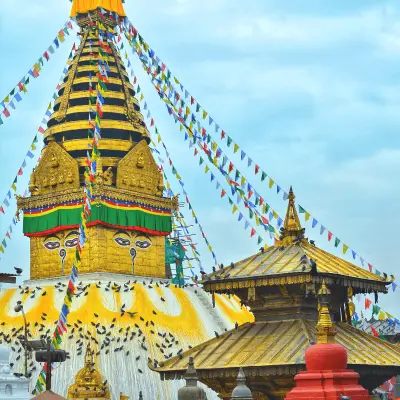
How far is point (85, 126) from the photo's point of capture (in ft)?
105

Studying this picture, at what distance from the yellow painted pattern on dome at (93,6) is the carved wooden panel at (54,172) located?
17.5 feet

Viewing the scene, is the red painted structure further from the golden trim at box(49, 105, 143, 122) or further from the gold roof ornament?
the golden trim at box(49, 105, 143, 122)

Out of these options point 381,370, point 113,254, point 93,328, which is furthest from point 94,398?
point 113,254

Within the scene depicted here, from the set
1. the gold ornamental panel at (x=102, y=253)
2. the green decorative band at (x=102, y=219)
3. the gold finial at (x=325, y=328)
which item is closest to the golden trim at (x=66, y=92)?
the green decorative band at (x=102, y=219)

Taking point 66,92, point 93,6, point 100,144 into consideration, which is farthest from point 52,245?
point 93,6

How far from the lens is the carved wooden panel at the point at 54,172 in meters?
31.6

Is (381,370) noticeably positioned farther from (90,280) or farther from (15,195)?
(15,195)

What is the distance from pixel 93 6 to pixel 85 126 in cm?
484

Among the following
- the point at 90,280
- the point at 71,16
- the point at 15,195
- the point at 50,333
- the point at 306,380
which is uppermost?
the point at 71,16

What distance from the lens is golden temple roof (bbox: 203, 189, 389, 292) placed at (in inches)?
589

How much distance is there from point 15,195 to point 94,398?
12.8 meters

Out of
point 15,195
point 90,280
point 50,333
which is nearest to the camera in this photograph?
point 50,333

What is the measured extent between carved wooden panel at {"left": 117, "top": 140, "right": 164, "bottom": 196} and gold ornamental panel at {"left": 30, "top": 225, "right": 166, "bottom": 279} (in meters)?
1.66

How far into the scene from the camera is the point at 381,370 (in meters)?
14.6
